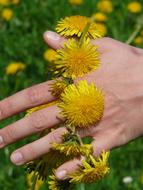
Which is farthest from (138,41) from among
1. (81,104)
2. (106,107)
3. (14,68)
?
(81,104)

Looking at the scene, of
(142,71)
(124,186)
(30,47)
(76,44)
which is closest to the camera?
(76,44)

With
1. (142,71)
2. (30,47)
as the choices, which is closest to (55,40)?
(142,71)

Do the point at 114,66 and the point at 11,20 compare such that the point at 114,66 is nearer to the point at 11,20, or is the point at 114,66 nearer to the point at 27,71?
the point at 27,71

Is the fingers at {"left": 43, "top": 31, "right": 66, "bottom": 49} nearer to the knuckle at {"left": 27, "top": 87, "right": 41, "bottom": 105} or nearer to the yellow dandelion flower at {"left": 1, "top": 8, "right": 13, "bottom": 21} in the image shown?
the knuckle at {"left": 27, "top": 87, "right": 41, "bottom": 105}

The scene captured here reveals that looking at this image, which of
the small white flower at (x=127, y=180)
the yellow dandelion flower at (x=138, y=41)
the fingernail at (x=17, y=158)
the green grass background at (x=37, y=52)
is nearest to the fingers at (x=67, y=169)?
the fingernail at (x=17, y=158)

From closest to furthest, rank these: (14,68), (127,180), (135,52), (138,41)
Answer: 1. (135,52)
2. (127,180)
3. (14,68)
4. (138,41)

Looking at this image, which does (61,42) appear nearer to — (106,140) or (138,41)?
(106,140)

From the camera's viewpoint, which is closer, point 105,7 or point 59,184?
point 59,184
